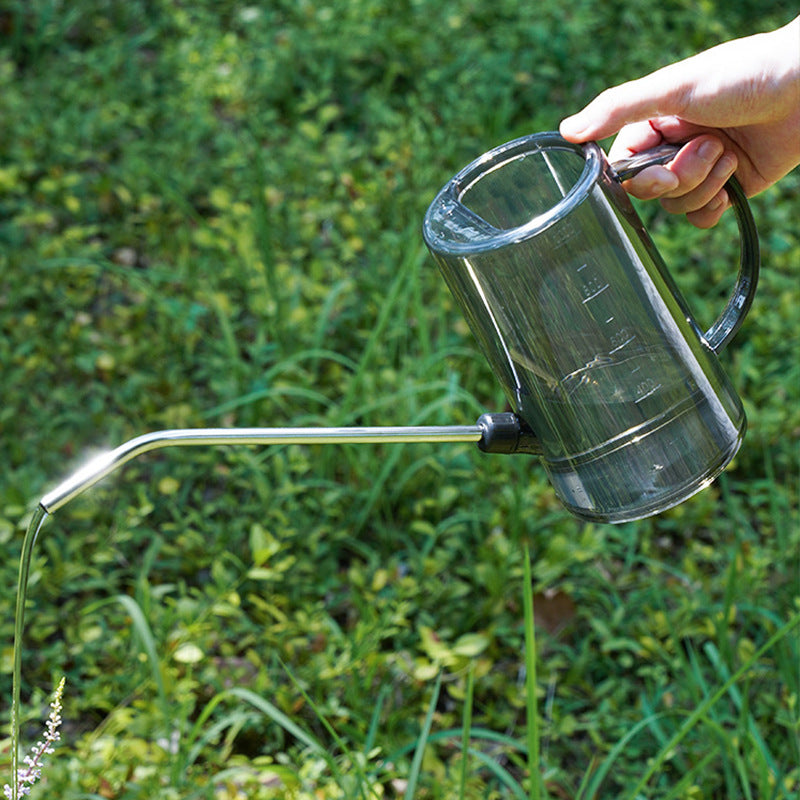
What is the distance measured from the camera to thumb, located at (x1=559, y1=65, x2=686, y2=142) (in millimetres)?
1219

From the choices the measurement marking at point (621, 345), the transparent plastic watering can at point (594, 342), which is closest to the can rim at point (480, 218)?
the transparent plastic watering can at point (594, 342)

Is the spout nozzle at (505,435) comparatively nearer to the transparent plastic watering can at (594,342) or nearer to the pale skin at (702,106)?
the transparent plastic watering can at (594,342)

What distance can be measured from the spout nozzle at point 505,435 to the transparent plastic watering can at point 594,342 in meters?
0.01

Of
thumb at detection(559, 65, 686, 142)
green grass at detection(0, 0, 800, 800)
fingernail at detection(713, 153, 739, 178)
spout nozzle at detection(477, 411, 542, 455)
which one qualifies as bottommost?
green grass at detection(0, 0, 800, 800)

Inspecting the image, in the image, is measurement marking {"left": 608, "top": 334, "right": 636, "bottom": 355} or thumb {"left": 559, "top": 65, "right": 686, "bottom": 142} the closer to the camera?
measurement marking {"left": 608, "top": 334, "right": 636, "bottom": 355}

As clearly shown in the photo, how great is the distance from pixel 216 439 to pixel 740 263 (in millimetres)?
697

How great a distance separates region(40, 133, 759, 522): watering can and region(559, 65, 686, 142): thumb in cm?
9

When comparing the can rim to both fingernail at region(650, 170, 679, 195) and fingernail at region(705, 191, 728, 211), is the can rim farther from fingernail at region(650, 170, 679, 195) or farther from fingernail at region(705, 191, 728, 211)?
fingernail at region(705, 191, 728, 211)

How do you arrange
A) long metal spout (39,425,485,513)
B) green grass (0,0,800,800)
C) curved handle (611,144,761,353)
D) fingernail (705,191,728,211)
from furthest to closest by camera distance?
green grass (0,0,800,800) → fingernail (705,191,728,211) → curved handle (611,144,761,353) → long metal spout (39,425,485,513)

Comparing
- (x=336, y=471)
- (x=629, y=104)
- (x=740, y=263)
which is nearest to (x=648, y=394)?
(x=740, y=263)

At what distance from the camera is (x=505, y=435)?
1135 mm

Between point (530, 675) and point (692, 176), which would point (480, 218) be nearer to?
point (692, 176)

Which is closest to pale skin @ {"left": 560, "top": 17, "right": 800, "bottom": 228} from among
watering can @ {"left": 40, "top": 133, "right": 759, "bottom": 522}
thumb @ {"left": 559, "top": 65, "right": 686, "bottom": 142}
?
thumb @ {"left": 559, "top": 65, "right": 686, "bottom": 142}

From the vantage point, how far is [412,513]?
2205 millimetres
